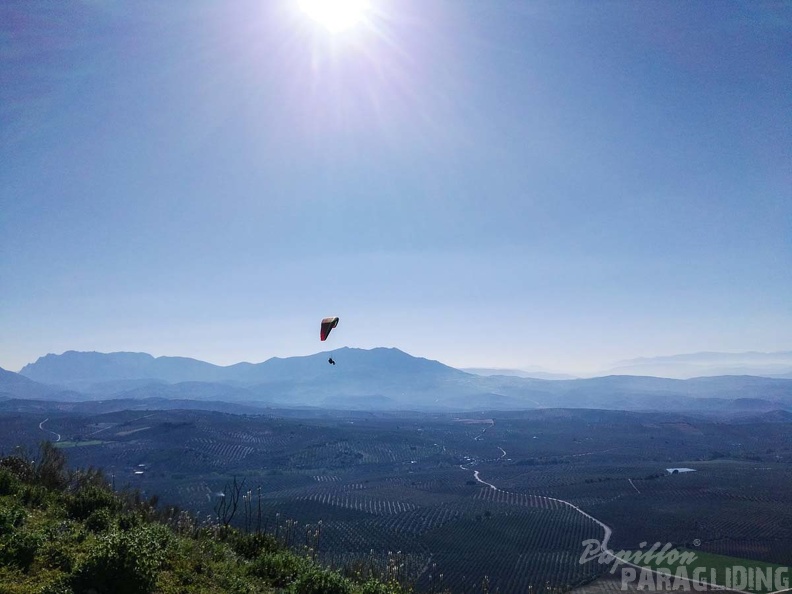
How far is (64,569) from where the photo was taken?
410 inches

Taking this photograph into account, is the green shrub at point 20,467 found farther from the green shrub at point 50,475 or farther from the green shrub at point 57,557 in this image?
the green shrub at point 57,557

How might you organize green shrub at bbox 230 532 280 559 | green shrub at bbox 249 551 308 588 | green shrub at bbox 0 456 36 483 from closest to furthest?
green shrub at bbox 249 551 308 588 → green shrub at bbox 230 532 280 559 → green shrub at bbox 0 456 36 483

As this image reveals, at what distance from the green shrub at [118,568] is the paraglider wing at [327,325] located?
16.3 metres

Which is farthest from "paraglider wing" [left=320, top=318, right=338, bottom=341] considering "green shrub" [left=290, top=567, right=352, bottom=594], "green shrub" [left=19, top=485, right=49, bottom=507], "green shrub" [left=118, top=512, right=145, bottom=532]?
"green shrub" [left=290, top=567, right=352, bottom=594]

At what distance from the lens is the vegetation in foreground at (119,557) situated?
955 centimetres

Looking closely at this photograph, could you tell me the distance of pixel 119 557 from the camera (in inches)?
379

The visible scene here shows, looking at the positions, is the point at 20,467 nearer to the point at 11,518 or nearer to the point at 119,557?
the point at 11,518

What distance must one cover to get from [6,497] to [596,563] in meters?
72.2

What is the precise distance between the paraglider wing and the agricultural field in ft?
34.4

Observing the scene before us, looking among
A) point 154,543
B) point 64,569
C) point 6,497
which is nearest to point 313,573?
point 154,543

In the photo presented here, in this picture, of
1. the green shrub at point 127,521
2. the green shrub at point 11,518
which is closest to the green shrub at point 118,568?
the green shrub at point 11,518

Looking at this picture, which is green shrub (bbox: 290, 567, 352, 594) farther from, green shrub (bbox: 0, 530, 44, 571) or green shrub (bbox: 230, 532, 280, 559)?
green shrub (bbox: 0, 530, 44, 571)

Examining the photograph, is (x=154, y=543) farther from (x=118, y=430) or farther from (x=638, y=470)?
(x=118, y=430)

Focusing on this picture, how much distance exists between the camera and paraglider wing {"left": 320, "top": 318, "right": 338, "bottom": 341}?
26644 millimetres
